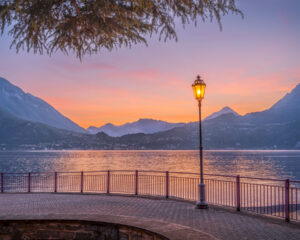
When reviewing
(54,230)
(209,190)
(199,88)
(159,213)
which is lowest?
(209,190)

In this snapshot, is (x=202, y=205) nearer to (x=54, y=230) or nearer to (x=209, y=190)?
(x=54, y=230)

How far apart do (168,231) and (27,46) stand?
20.3 ft

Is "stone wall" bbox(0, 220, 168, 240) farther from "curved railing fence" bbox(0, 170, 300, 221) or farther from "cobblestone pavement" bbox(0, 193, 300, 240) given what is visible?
"curved railing fence" bbox(0, 170, 300, 221)

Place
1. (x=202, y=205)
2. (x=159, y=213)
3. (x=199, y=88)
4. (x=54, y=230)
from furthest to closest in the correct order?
(x=199, y=88)
(x=202, y=205)
(x=159, y=213)
(x=54, y=230)

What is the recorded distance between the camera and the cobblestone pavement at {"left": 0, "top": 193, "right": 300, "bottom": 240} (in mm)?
8648

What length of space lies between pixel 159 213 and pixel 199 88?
5.53m

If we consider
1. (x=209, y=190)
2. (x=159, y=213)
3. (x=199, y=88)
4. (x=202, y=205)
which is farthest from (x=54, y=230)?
(x=209, y=190)

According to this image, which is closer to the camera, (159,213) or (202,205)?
(159,213)

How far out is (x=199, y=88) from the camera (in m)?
13.7

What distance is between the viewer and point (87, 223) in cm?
825

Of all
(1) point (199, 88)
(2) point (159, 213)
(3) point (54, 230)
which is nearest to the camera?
(3) point (54, 230)

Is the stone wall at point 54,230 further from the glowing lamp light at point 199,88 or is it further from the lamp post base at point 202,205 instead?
the glowing lamp light at point 199,88

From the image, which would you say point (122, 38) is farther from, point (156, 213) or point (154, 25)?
point (156, 213)

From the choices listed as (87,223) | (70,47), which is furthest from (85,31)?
(87,223)
